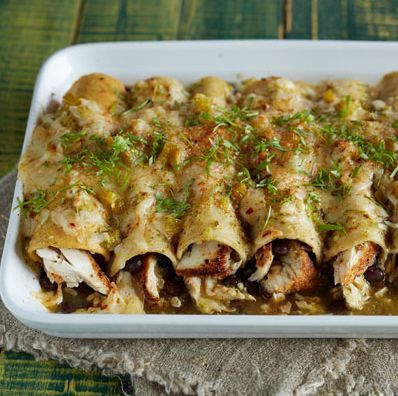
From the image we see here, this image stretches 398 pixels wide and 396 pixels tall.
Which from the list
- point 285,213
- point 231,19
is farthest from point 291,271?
point 231,19

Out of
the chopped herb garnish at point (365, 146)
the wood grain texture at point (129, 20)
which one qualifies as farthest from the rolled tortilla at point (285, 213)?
the wood grain texture at point (129, 20)

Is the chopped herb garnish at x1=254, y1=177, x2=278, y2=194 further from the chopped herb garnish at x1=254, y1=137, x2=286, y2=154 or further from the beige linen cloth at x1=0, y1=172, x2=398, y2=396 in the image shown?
the beige linen cloth at x1=0, y1=172, x2=398, y2=396

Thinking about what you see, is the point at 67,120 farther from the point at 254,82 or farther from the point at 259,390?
the point at 259,390

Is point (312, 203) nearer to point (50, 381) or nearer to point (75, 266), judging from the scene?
point (75, 266)

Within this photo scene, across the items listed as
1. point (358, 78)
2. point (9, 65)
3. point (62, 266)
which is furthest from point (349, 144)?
point (9, 65)

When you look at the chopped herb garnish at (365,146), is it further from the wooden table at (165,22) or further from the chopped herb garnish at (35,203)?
the wooden table at (165,22)

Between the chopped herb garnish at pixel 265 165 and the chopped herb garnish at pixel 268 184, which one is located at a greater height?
the chopped herb garnish at pixel 265 165
